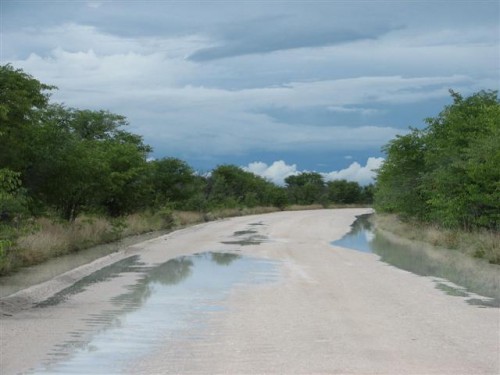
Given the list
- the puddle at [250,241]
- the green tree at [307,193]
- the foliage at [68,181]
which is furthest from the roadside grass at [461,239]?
the green tree at [307,193]

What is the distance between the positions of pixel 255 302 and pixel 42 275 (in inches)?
274

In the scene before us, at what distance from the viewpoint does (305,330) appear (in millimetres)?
9680

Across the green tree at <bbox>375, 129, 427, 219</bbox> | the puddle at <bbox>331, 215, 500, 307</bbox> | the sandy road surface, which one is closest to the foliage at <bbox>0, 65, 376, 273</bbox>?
the sandy road surface

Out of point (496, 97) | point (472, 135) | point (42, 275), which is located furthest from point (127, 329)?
point (496, 97)

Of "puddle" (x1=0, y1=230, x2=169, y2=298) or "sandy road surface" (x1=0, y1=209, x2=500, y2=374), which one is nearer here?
"sandy road surface" (x1=0, y1=209, x2=500, y2=374)

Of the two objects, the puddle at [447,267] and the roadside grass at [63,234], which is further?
the roadside grass at [63,234]

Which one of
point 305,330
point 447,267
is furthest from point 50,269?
point 447,267

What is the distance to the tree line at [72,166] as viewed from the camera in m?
18.4

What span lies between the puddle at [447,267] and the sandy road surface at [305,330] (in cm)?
58

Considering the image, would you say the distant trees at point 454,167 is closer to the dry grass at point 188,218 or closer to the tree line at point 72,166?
the tree line at point 72,166

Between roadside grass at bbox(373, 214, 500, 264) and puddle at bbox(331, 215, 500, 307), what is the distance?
0.36 m

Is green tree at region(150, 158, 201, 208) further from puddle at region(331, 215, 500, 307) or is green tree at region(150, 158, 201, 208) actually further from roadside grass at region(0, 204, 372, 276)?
puddle at region(331, 215, 500, 307)

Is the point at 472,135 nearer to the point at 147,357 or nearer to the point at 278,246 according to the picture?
the point at 278,246

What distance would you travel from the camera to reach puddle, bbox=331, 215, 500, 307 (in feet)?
46.3
